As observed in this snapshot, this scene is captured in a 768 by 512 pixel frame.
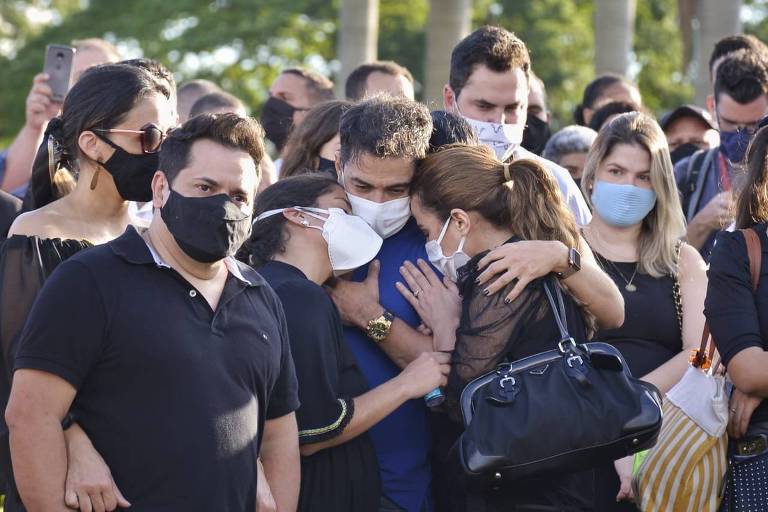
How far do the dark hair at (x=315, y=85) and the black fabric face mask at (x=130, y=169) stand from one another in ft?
12.2

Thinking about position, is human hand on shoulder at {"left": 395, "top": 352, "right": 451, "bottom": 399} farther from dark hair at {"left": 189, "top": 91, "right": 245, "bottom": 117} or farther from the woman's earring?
dark hair at {"left": 189, "top": 91, "right": 245, "bottom": 117}

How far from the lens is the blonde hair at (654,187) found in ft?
17.7

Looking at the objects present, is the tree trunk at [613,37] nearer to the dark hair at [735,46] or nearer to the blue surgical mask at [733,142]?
the dark hair at [735,46]

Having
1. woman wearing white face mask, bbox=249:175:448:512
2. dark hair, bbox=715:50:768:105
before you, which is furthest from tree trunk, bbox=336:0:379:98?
woman wearing white face mask, bbox=249:175:448:512

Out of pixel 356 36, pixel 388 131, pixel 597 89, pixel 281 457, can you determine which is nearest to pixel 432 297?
pixel 388 131

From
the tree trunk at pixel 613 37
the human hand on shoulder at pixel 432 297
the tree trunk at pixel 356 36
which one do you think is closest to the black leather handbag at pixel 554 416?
the human hand on shoulder at pixel 432 297

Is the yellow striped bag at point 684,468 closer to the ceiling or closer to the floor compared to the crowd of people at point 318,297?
closer to the floor

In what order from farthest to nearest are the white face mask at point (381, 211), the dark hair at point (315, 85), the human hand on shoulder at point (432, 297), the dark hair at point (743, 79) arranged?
the dark hair at point (315, 85)
the dark hair at point (743, 79)
the white face mask at point (381, 211)
the human hand on shoulder at point (432, 297)

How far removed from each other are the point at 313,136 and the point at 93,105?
137 cm

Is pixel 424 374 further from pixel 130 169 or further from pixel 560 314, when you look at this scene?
pixel 130 169

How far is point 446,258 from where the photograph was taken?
4246 millimetres

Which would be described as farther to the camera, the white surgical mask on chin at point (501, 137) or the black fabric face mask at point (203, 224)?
the white surgical mask on chin at point (501, 137)

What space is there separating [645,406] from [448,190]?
1.04 meters

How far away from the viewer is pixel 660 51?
33.0m
